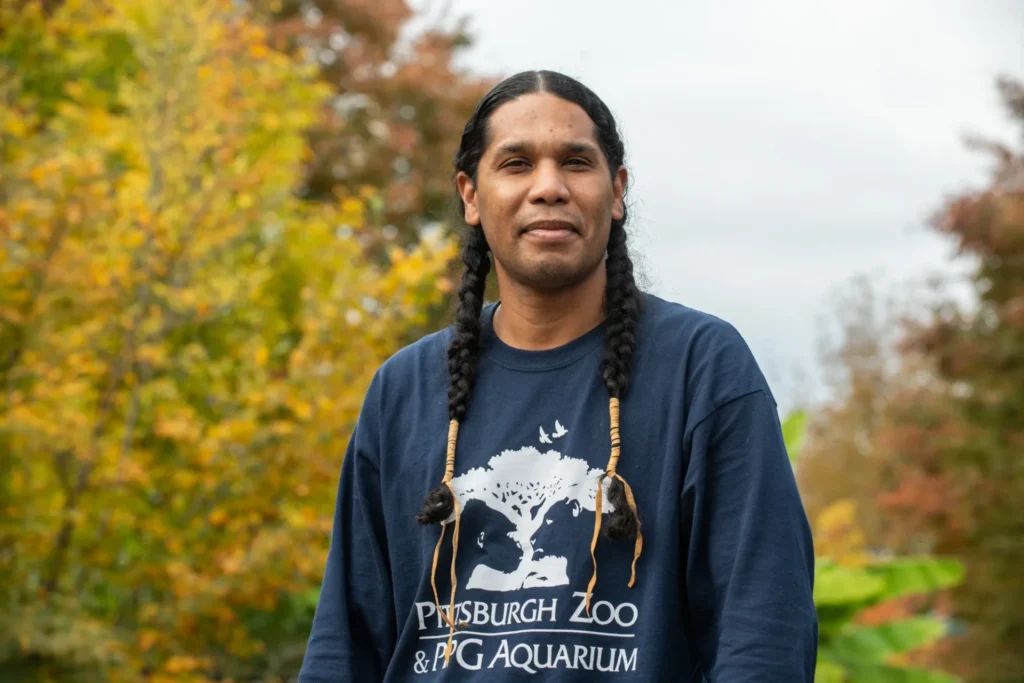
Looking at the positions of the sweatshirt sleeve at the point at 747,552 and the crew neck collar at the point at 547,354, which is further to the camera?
the crew neck collar at the point at 547,354

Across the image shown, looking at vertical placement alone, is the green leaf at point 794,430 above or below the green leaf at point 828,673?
above

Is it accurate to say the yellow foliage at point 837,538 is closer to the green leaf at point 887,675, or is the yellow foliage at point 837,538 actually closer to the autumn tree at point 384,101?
the green leaf at point 887,675

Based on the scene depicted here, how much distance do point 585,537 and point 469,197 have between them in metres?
0.77

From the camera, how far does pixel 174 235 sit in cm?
680

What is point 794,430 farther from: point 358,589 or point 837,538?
point 358,589

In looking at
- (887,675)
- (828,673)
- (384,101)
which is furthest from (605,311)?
(384,101)

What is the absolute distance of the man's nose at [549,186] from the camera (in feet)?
7.63

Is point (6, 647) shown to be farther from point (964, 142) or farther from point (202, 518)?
point (964, 142)

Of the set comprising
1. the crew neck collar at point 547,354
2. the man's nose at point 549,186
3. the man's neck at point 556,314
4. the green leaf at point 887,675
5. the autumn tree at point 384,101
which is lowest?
the green leaf at point 887,675

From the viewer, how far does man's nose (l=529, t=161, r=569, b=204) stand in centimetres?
232

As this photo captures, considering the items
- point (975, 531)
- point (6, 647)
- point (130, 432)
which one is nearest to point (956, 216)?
point (975, 531)

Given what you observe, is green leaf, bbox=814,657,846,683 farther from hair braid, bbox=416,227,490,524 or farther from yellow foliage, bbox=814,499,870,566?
hair braid, bbox=416,227,490,524

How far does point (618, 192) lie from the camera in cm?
250

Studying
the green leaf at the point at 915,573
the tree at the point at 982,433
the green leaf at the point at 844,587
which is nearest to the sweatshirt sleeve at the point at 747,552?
the green leaf at the point at 844,587
